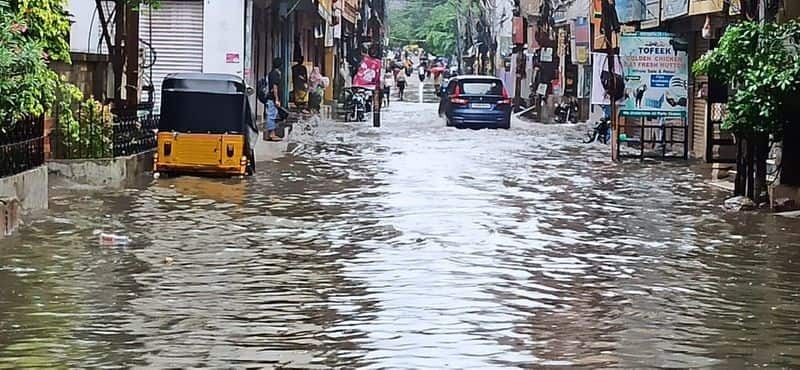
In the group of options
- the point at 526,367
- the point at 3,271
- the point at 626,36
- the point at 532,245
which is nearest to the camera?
the point at 526,367

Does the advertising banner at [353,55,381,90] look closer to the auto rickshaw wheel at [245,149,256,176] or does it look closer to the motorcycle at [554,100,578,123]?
the motorcycle at [554,100,578,123]

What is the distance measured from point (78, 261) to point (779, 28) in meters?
9.21

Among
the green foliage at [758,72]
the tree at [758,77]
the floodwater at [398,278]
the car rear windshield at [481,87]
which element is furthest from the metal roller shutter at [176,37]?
the green foliage at [758,72]

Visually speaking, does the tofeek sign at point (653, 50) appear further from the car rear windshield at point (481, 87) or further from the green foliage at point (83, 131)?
the car rear windshield at point (481, 87)

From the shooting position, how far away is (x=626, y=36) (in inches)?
987

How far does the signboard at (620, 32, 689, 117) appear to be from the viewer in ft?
81.9

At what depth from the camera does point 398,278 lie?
11.2m

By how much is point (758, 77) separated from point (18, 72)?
337 inches

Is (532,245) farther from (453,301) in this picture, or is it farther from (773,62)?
(773,62)

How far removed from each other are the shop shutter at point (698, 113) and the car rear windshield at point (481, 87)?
1169 cm

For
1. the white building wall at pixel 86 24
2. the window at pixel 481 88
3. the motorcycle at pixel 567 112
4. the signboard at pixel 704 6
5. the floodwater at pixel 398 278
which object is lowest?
the floodwater at pixel 398 278

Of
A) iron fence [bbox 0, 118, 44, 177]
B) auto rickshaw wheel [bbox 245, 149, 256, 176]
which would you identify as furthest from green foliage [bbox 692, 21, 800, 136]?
iron fence [bbox 0, 118, 44, 177]

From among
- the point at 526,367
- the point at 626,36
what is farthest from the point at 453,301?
the point at 626,36

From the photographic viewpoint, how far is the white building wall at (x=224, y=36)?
1129 inches
